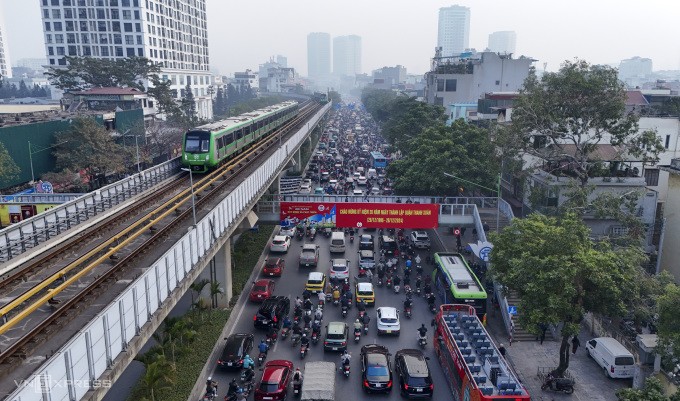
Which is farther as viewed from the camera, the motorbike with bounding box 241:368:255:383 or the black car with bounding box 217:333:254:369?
the black car with bounding box 217:333:254:369

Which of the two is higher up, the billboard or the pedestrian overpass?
the pedestrian overpass

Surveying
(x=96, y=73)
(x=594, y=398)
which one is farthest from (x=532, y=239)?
(x=96, y=73)

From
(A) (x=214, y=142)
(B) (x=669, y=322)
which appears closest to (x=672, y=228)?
(B) (x=669, y=322)

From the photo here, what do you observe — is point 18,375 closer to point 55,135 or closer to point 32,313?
point 32,313

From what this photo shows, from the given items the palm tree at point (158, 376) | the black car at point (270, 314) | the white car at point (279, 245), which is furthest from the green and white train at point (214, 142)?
the palm tree at point (158, 376)

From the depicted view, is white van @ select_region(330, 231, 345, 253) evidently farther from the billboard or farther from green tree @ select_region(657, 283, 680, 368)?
green tree @ select_region(657, 283, 680, 368)

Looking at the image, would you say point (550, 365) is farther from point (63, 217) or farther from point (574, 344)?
point (63, 217)

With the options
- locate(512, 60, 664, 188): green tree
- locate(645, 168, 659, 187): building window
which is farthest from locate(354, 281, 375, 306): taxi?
locate(645, 168, 659, 187): building window
